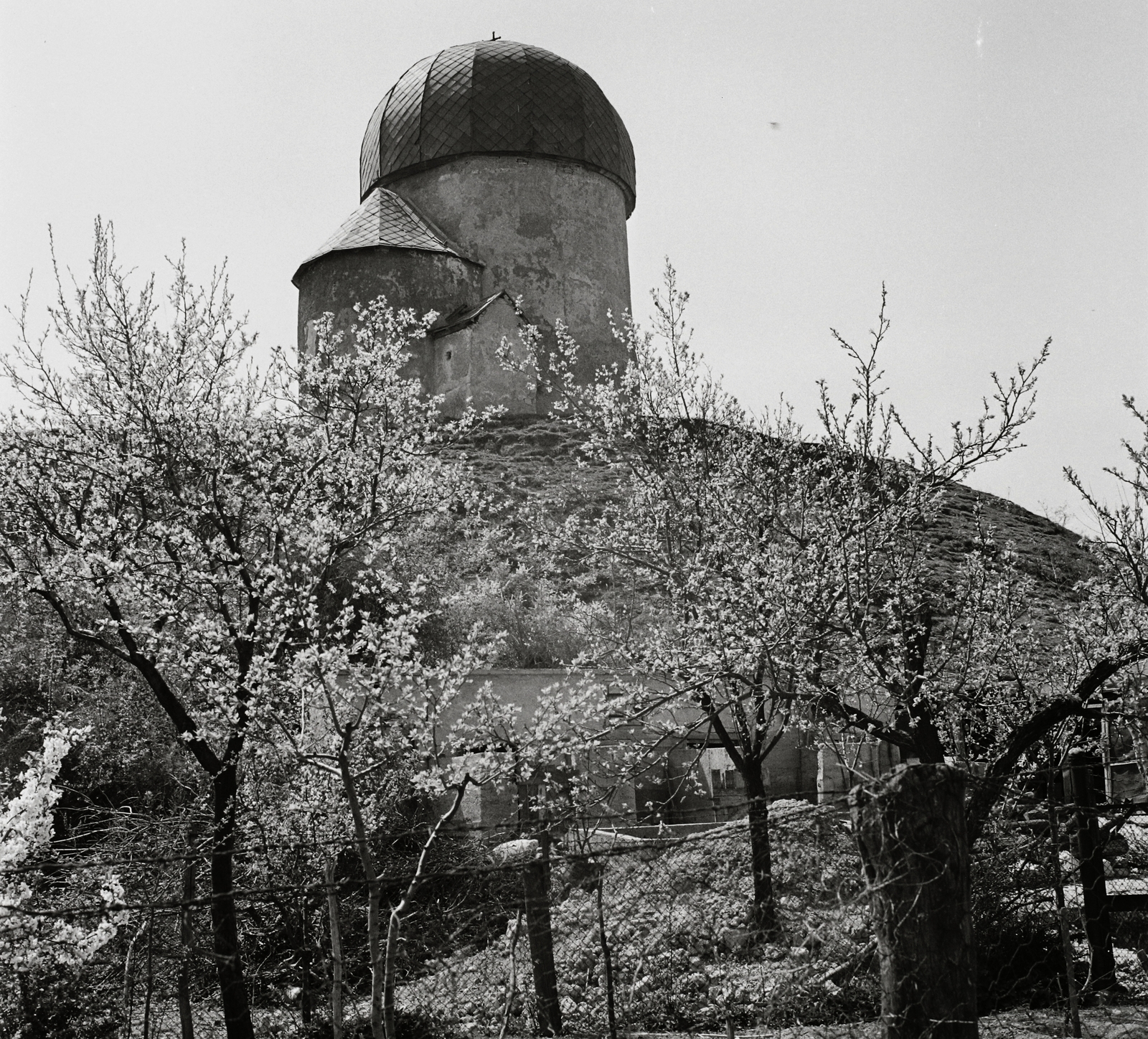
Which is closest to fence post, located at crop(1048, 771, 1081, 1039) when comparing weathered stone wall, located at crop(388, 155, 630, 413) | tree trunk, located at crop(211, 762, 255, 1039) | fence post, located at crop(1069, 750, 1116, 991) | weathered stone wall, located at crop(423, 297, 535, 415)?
fence post, located at crop(1069, 750, 1116, 991)

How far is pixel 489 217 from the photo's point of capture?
98.1ft

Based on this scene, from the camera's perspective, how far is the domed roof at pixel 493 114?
3025 centimetres

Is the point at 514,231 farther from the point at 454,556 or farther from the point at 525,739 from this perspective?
the point at 525,739

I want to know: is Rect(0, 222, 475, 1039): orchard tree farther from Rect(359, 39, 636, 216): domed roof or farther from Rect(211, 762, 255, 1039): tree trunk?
Rect(359, 39, 636, 216): domed roof

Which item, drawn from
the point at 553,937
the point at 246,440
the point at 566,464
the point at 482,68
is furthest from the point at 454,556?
the point at 482,68

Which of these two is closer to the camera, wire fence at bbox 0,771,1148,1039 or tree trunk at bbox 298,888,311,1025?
wire fence at bbox 0,771,1148,1039

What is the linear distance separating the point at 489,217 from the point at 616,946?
2473cm

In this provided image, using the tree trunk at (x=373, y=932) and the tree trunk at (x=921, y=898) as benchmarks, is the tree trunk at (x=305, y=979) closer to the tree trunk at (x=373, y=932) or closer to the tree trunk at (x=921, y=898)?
the tree trunk at (x=373, y=932)

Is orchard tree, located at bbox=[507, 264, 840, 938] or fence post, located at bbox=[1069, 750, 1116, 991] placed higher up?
orchard tree, located at bbox=[507, 264, 840, 938]

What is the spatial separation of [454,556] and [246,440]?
422 inches

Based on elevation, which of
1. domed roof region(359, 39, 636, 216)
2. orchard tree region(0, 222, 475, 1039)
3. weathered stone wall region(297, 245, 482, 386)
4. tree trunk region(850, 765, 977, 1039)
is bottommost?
tree trunk region(850, 765, 977, 1039)

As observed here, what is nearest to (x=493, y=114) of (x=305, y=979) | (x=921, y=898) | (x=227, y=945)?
(x=305, y=979)

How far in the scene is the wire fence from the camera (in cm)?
678

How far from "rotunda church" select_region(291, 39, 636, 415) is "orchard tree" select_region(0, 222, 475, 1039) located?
17135 millimetres
